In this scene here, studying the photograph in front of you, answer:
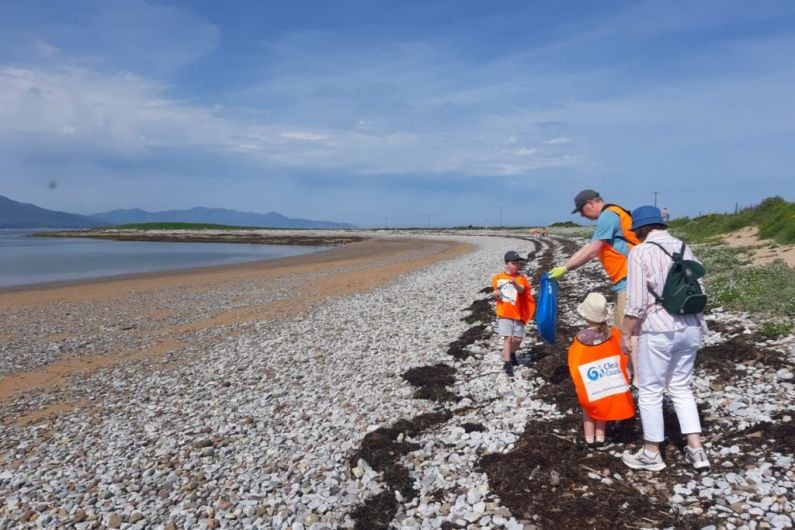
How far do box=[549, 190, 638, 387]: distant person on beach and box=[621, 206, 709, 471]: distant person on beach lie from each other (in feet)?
2.74

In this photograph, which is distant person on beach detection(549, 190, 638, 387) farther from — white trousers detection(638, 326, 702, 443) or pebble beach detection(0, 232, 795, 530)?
pebble beach detection(0, 232, 795, 530)

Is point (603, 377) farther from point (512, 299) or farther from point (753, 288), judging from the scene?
point (753, 288)

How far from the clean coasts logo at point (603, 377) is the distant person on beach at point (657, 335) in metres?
0.51

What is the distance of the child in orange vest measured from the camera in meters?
5.54

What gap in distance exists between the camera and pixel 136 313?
20.9 m

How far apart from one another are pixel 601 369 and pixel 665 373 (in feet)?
2.52

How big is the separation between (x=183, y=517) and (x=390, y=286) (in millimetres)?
19686

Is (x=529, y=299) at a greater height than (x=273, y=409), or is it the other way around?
(x=529, y=299)

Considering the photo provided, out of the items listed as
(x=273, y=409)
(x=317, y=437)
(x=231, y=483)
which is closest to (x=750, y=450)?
(x=317, y=437)

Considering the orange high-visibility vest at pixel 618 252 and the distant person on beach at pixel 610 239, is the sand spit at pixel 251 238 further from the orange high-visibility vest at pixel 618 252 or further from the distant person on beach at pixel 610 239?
the orange high-visibility vest at pixel 618 252

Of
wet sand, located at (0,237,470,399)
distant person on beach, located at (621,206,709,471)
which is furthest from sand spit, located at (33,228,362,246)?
distant person on beach, located at (621,206,709,471)

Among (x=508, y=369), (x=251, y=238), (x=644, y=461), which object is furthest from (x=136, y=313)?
(x=251, y=238)

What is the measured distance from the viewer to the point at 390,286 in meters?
25.4

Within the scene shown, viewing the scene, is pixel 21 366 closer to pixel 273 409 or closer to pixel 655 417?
pixel 273 409
